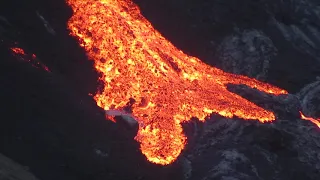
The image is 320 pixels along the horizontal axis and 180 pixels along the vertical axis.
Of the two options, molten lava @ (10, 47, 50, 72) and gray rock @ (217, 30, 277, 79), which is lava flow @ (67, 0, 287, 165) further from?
molten lava @ (10, 47, 50, 72)

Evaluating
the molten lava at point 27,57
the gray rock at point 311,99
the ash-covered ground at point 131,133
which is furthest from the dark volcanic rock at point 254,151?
→ the molten lava at point 27,57

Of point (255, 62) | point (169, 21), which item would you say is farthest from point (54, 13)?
point (255, 62)

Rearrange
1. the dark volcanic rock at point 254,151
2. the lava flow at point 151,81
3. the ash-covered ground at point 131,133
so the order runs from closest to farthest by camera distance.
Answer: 1. the ash-covered ground at point 131,133
2. the dark volcanic rock at point 254,151
3. the lava flow at point 151,81

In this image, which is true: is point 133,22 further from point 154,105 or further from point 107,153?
point 107,153

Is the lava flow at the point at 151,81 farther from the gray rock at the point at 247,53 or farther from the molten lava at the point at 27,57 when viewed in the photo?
the molten lava at the point at 27,57

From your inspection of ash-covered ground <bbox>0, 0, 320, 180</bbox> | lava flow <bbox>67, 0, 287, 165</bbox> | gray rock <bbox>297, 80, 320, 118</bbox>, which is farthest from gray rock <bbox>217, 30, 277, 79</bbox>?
gray rock <bbox>297, 80, 320, 118</bbox>

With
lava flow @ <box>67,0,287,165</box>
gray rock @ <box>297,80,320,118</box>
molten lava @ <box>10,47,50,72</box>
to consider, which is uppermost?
gray rock @ <box>297,80,320,118</box>
